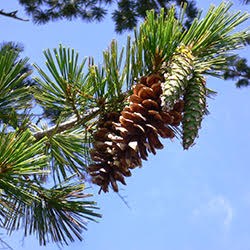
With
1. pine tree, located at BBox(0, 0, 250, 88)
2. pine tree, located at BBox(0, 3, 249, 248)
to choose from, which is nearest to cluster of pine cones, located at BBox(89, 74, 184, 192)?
pine tree, located at BBox(0, 3, 249, 248)

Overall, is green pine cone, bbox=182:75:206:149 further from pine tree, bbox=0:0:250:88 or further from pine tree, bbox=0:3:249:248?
pine tree, bbox=0:0:250:88

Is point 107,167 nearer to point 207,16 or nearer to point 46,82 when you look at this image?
point 46,82

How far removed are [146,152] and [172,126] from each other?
0.12m

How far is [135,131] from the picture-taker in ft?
4.10

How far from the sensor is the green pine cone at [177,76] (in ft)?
3.96

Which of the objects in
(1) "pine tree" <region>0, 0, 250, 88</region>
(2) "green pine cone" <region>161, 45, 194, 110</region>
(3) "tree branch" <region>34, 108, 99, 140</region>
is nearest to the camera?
(2) "green pine cone" <region>161, 45, 194, 110</region>

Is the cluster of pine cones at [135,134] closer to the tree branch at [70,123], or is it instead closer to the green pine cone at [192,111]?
the green pine cone at [192,111]

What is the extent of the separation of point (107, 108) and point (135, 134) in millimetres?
204

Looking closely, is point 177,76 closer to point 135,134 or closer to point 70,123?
point 135,134

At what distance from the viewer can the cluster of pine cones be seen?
1.25 m

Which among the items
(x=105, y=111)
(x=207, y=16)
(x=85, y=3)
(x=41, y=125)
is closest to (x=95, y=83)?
(x=105, y=111)

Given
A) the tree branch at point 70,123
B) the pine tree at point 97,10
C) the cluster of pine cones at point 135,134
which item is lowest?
the cluster of pine cones at point 135,134

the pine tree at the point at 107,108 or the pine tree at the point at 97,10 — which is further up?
the pine tree at the point at 97,10

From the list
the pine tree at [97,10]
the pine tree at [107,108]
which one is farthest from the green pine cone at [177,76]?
the pine tree at [97,10]
